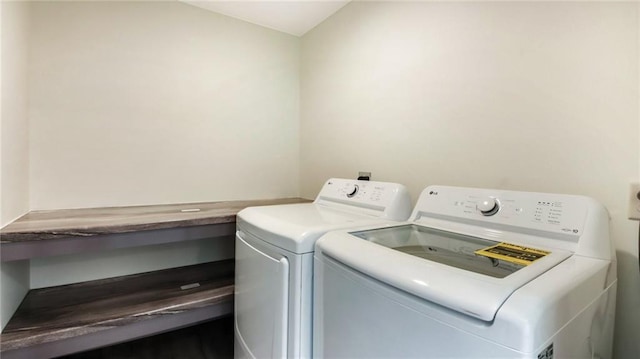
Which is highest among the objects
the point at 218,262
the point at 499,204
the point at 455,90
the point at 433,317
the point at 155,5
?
the point at 155,5

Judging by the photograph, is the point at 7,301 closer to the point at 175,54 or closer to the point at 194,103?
the point at 194,103

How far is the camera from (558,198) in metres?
0.89

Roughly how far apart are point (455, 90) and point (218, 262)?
5.90 feet

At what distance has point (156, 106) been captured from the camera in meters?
1.83

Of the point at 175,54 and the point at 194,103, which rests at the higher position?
the point at 175,54

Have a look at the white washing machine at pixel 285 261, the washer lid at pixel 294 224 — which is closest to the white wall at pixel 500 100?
the white washing machine at pixel 285 261

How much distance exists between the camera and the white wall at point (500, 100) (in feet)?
2.96

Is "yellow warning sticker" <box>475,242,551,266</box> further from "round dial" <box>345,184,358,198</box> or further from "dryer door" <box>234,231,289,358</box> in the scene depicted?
"round dial" <box>345,184,358,198</box>

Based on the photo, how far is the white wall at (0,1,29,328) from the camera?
3.70ft

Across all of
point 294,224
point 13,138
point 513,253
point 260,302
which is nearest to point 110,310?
point 260,302

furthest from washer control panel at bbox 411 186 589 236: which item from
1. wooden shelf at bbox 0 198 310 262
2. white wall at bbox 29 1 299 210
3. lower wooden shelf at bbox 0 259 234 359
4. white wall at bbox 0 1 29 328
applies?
white wall at bbox 0 1 29 328

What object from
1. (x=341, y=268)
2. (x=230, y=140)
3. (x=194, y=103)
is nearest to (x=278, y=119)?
(x=230, y=140)

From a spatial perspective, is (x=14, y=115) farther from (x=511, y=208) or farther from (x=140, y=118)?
(x=511, y=208)

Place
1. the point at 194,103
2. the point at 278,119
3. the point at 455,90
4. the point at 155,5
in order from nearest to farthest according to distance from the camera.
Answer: the point at 455,90 → the point at 155,5 → the point at 194,103 → the point at 278,119
